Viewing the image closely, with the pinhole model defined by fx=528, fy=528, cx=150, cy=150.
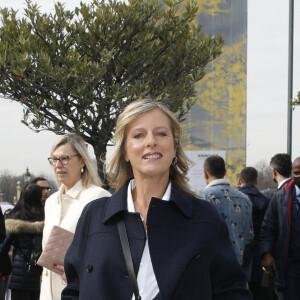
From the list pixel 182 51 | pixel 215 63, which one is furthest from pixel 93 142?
pixel 215 63

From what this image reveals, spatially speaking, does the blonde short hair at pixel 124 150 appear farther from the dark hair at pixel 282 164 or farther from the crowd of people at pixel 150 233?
the dark hair at pixel 282 164

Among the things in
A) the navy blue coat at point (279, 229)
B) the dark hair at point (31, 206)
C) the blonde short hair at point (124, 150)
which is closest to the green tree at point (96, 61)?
the dark hair at point (31, 206)

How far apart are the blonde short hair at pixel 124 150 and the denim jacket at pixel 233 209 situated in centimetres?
305

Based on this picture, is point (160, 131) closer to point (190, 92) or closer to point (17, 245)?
point (17, 245)

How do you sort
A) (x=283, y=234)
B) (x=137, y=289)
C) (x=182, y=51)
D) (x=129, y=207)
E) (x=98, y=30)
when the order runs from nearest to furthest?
1. (x=137, y=289)
2. (x=129, y=207)
3. (x=283, y=234)
4. (x=98, y=30)
5. (x=182, y=51)

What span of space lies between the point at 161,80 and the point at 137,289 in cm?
744

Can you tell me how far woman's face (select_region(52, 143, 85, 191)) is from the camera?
165 inches

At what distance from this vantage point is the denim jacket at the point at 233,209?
5.70m

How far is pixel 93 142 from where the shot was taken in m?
9.43

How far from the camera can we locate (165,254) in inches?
87.7

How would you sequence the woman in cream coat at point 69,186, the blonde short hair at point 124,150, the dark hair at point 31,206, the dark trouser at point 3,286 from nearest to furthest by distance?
the blonde short hair at point 124,150
the woman in cream coat at point 69,186
the dark hair at point 31,206
the dark trouser at point 3,286

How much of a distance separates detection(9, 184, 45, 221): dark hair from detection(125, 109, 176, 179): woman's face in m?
3.97

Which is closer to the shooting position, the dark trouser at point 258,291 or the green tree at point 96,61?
the dark trouser at point 258,291

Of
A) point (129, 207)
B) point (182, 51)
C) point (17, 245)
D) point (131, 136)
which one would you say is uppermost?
point (182, 51)
